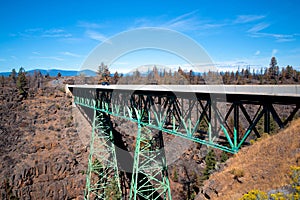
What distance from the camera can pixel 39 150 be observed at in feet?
73.9

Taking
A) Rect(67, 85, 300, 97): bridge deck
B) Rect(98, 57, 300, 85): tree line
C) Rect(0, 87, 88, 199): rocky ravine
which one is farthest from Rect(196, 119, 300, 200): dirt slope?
Rect(98, 57, 300, 85): tree line

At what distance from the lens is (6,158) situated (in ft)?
68.9

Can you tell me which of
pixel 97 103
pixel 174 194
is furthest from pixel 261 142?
pixel 174 194

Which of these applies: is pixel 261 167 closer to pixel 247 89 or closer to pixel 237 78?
pixel 247 89

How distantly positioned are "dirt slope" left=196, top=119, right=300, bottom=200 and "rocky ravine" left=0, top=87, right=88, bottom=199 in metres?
17.7

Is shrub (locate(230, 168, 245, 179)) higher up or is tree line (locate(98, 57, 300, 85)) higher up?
tree line (locate(98, 57, 300, 85))

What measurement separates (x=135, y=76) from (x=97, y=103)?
50.1m

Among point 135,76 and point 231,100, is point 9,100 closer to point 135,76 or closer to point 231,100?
point 231,100

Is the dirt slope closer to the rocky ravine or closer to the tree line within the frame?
the rocky ravine

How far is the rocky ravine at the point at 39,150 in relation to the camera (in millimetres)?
19516

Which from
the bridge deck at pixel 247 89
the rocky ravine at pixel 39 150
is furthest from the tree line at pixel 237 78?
the bridge deck at pixel 247 89

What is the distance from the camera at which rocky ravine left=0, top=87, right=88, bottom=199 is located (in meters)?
19.5

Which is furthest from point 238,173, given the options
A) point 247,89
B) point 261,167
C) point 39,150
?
point 39,150

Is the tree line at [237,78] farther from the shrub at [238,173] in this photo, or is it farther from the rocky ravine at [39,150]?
the shrub at [238,173]
